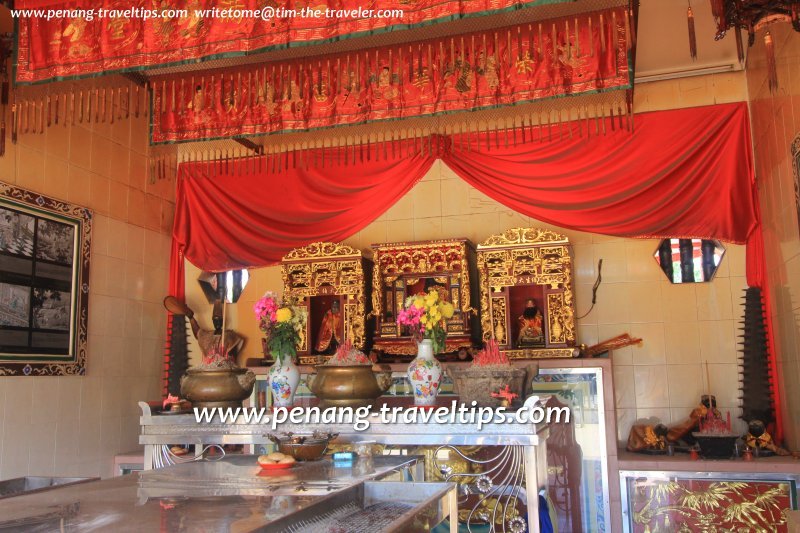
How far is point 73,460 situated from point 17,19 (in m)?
3.11

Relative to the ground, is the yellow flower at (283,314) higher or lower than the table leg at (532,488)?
higher

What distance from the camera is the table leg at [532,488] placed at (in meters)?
3.63

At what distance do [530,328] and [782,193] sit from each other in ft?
6.69

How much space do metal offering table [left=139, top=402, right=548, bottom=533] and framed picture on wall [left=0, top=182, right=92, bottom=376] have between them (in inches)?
49.7

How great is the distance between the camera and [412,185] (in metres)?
6.28

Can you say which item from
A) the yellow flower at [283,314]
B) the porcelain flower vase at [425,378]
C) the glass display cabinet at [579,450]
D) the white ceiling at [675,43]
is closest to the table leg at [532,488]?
the porcelain flower vase at [425,378]

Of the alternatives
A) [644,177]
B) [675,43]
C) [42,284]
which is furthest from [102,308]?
[675,43]

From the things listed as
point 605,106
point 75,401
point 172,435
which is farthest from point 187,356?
point 605,106

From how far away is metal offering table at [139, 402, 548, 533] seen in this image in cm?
372

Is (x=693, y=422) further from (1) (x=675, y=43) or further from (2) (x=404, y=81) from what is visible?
(2) (x=404, y=81)

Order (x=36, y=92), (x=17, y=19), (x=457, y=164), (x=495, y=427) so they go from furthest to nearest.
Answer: (x=457, y=164), (x=36, y=92), (x=17, y=19), (x=495, y=427)

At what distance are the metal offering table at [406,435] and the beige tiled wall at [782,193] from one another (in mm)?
1942

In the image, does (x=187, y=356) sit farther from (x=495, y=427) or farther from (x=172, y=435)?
(x=495, y=427)

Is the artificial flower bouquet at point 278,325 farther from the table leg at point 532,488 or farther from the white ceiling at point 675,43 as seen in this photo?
the white ceiling at point 675,43
